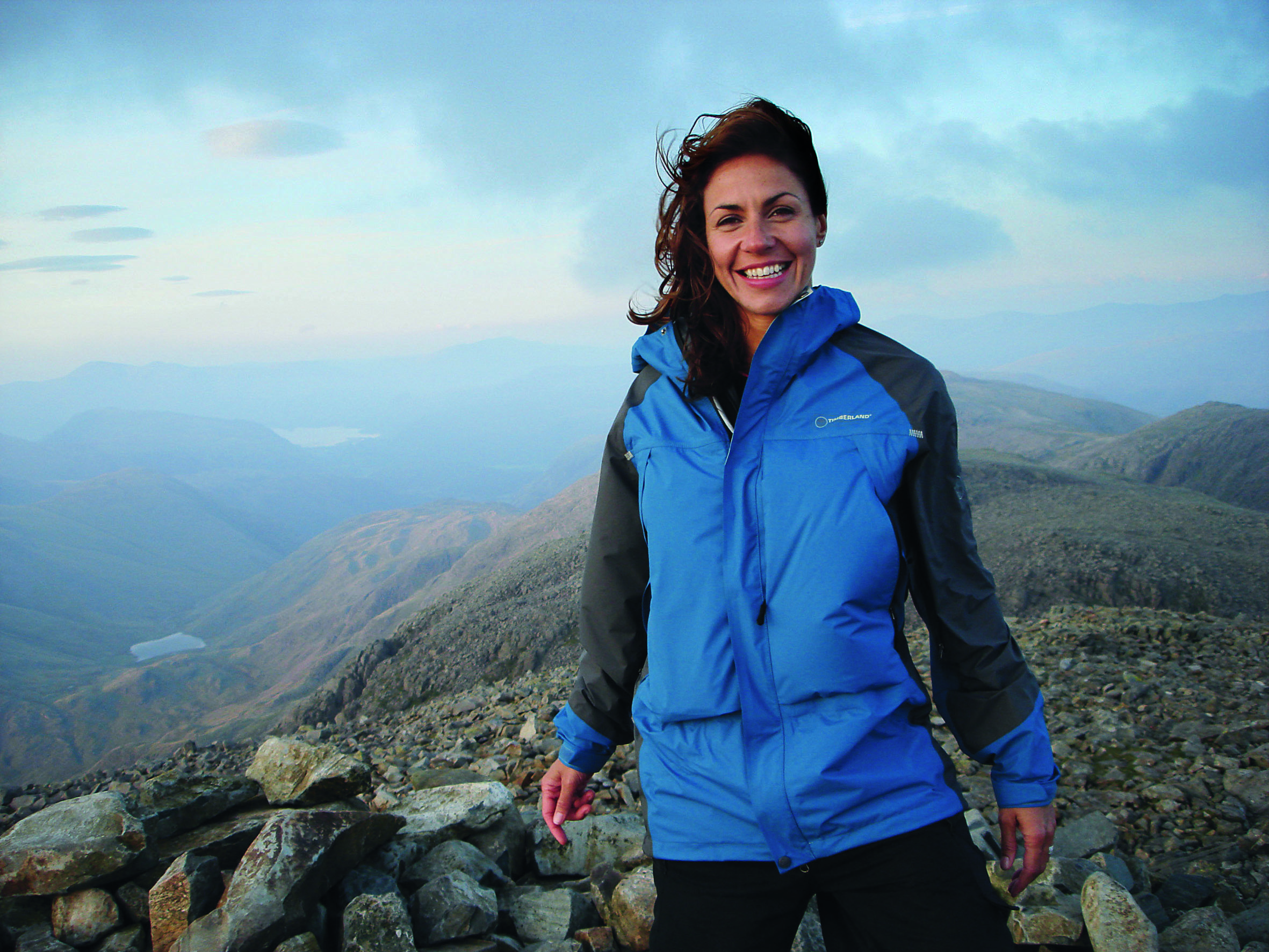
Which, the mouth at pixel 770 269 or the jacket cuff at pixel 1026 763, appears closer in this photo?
the jacket cuff at pixel 1026 763

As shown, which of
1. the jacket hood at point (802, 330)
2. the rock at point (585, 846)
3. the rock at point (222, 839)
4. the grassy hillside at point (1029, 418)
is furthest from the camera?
the grassy hillside at point (1029, 418)

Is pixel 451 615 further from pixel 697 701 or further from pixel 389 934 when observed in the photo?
pixel 697 701

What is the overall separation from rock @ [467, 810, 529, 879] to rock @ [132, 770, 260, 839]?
157 centimetres

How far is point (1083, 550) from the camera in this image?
17.8m

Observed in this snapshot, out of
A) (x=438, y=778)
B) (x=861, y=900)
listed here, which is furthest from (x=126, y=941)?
(x=861, y=900)

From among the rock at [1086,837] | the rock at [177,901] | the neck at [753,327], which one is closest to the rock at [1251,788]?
the rock at [1086,837]

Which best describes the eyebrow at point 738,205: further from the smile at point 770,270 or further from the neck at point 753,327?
the neck at point 753,327

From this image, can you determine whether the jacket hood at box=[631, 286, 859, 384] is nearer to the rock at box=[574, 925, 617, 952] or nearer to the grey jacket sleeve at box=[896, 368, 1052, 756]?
the grey jacket sleeve at box=[896, 368, 1052, 756]

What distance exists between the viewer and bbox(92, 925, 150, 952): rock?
3467 mm

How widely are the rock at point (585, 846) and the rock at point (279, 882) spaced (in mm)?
1499

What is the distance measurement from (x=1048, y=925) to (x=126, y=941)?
15.3 feet

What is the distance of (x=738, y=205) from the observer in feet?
8.28

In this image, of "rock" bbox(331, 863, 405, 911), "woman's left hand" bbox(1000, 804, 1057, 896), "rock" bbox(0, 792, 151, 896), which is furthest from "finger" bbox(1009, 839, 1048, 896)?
"rock" bbox(0, 792, 151, 896)

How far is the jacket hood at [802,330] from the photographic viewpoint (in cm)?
237
